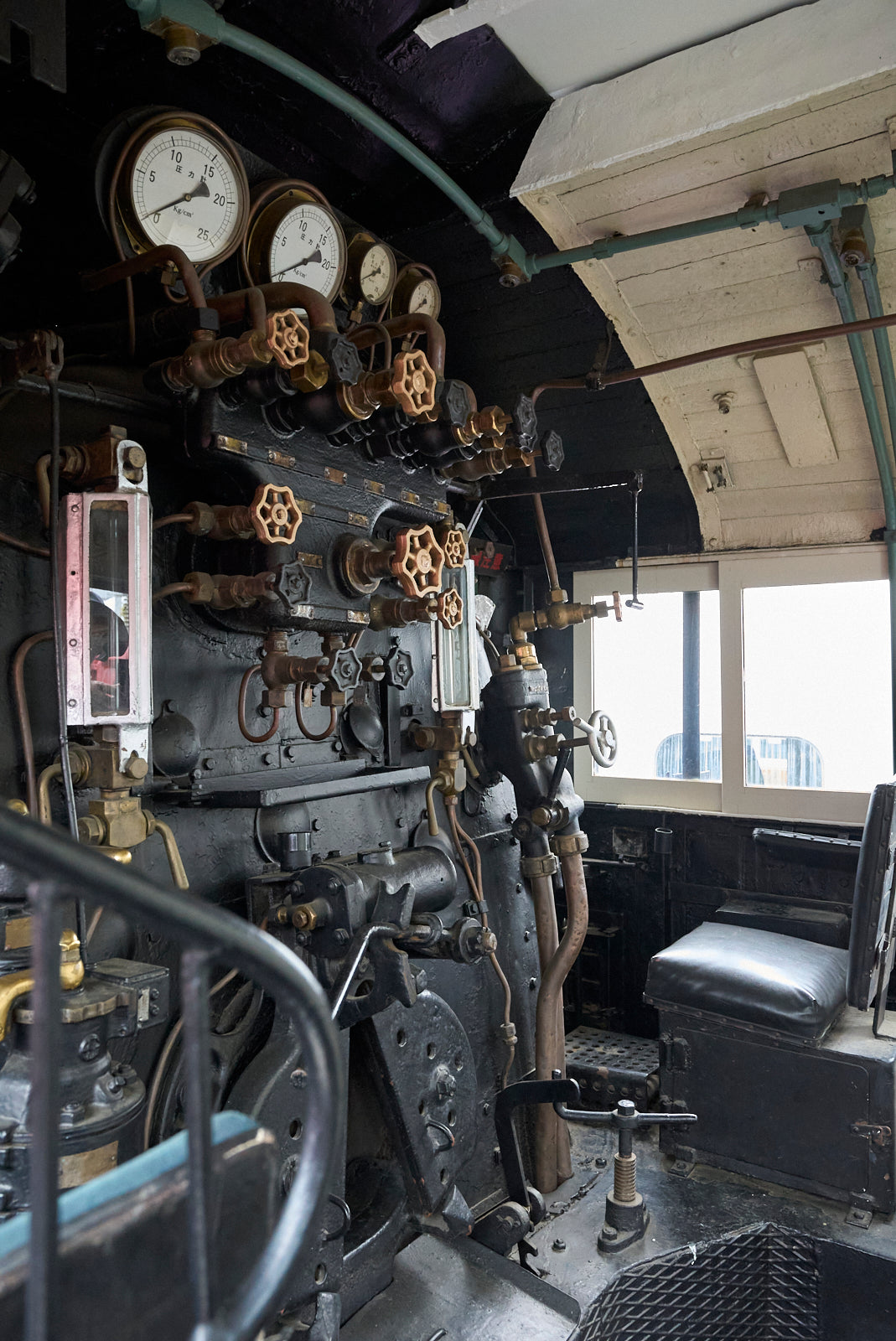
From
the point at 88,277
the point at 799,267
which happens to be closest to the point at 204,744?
the point at 88,277

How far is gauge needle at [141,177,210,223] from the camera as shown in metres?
1.80

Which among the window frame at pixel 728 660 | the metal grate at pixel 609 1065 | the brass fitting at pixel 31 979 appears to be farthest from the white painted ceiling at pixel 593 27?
the metal grate at pixel 609 1065

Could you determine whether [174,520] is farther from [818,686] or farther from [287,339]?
[818,686]

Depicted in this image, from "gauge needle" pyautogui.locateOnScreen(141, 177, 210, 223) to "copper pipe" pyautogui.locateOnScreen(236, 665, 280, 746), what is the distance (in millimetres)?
918

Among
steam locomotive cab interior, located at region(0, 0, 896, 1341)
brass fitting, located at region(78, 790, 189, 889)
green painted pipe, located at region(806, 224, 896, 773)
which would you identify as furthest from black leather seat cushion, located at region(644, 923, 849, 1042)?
brass fitting, located at region(78, 790, 189, 889)

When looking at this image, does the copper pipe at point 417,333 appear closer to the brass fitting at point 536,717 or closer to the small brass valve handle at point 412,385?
the small brass valve handle at point 412,385

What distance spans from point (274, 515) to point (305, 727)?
1.84ft

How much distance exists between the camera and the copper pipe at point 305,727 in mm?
2072

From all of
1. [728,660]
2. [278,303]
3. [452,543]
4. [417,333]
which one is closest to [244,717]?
[452,543]

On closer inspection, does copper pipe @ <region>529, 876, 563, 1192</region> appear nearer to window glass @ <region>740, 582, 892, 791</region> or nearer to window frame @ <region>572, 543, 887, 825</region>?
window frame @ <region>572, 543, 887, 825</region>

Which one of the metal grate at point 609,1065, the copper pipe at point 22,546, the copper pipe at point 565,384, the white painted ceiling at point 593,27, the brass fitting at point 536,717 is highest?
the white painted ceiling at point 593,27

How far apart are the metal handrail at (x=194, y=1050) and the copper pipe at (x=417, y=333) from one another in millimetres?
1650

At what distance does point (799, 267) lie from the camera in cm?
248

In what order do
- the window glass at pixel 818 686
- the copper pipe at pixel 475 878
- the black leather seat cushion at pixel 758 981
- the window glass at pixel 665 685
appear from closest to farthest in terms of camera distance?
the black leather seat cushion at pixel 758 981, the copper pipe at pixel 475 878, the window glass at pixel 818 686, the window glass at pixel 665 685
